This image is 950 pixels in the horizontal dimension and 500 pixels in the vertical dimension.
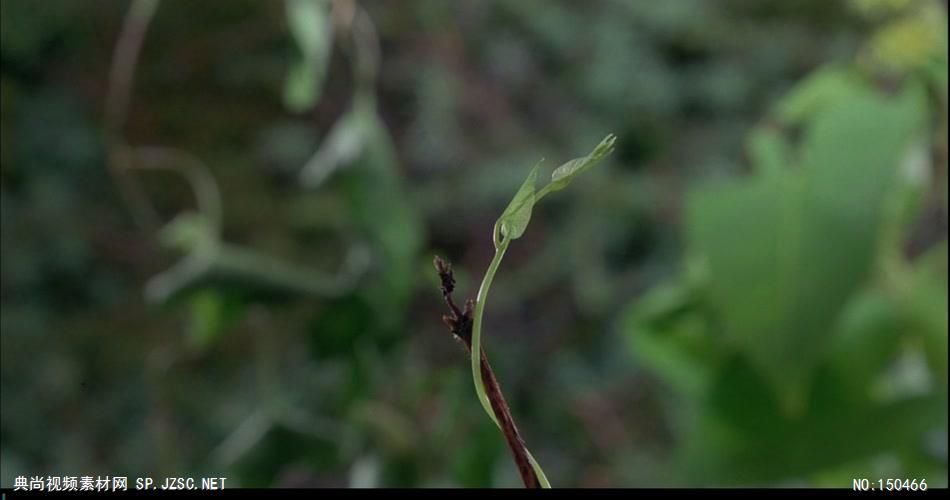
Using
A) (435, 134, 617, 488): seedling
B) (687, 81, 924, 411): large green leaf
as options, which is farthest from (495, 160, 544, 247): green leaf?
(687, 81, 924, 411): large green leaf

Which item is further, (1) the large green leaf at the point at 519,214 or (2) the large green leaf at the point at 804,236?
(2) the large green leaf at the point at 804,236

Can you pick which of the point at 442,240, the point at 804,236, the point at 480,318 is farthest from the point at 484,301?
the point at 442,240

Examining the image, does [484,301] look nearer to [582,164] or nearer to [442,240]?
[582,164]

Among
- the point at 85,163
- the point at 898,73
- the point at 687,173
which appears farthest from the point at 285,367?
the point at 898,73

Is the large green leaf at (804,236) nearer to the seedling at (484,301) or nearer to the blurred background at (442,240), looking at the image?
the blurred background at (442,240)

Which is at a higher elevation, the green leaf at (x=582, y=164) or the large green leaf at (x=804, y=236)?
the large green leaf at (x=804, y=236)

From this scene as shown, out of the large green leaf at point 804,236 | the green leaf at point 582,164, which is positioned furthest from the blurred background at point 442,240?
the green leaf at point 582,164
